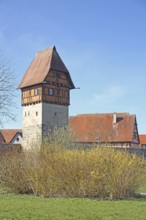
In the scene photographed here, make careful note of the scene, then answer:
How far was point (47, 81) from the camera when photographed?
44.1 meters

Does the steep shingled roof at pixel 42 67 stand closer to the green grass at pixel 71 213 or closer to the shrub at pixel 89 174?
the shrub at pixel 89 174

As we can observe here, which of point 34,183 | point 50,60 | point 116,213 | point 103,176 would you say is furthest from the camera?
point 50,60

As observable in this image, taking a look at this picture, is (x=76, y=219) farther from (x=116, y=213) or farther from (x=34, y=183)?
(x=34, y=183)

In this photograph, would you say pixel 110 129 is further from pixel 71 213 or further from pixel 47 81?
pixel 71 213

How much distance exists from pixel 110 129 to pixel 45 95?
14.7 m

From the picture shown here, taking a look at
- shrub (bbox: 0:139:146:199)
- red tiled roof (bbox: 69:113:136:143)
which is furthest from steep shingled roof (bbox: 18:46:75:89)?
shrub (bbox: 0:139:146:199)

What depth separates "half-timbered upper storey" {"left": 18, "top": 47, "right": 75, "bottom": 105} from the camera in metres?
44.4

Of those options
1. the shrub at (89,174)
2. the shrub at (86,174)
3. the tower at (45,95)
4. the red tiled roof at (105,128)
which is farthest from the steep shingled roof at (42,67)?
the shrub at (89,174)

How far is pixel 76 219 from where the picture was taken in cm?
966

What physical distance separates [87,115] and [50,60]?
15.8 metres

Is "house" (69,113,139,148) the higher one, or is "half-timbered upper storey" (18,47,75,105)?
"half-timbered upper storey" (18,47,75,105)

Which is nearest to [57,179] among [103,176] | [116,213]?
[103,176]

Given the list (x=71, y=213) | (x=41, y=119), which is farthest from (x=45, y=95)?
(x=71, y=213)

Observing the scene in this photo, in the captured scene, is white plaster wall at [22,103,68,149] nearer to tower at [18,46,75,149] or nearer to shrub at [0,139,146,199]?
tower at [18,46,75,149]
